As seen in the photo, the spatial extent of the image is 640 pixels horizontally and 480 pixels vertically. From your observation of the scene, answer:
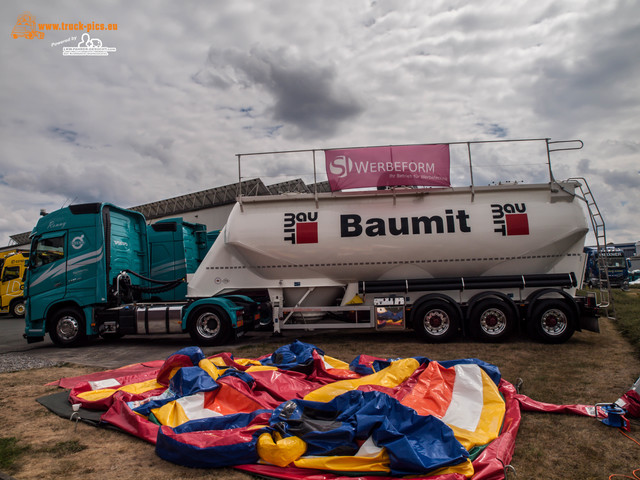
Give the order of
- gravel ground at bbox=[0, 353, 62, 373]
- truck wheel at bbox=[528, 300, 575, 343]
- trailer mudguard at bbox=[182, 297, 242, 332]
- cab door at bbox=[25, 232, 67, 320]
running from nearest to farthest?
1. gravel ground at bbox=[0, 353, 62, 373]
2. truck wheel at bbox=[528, 300, 575, 343]
3. trailer mudguard at bbox=[182, 297, 242, 332]
4. cab door at bbox=[25, 232, 67, 320]

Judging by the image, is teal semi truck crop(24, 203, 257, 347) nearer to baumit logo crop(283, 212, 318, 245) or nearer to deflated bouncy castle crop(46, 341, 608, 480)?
baumit logo crop(283, 212, 318, 245)

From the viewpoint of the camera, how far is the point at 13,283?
21.8 metres

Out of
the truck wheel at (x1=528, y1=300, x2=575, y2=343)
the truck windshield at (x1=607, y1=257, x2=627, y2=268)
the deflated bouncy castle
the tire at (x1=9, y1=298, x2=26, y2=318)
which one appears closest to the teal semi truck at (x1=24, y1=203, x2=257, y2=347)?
the deflated bouncy castle

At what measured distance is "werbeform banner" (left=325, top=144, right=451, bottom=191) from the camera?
33.5 ft

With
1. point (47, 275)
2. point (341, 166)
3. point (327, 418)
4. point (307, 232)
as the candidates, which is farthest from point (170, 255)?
point (327, 418)

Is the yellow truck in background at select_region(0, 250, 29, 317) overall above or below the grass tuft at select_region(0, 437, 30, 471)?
above

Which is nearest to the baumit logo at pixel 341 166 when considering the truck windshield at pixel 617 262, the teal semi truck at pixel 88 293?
the teal semi truck at pixel 88 293

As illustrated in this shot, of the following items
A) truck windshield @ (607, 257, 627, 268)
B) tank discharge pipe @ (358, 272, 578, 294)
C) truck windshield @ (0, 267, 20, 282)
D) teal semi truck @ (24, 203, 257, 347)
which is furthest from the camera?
truck windshield @ (607, 257, 627, 268)

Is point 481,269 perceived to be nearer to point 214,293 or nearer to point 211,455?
point 214,293

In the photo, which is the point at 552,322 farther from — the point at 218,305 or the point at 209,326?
the point at 209,326

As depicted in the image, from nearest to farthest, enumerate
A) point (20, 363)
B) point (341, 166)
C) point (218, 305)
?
point (20, 363)
point (218, 305)
point (341, 166)

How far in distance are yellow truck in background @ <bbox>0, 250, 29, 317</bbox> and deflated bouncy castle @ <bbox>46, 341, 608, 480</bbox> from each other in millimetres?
19681

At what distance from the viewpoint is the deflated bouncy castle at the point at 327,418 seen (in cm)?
346

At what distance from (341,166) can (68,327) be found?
8.22 metres
